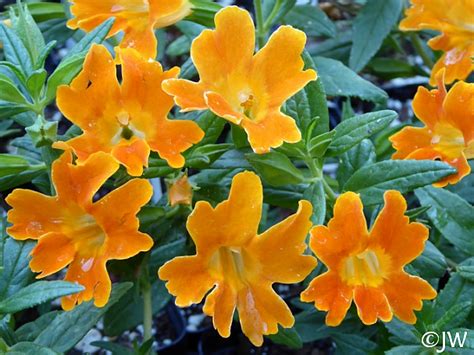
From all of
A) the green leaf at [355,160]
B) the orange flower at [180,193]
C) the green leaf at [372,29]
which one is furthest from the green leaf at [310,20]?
the orange flower at [180,193]

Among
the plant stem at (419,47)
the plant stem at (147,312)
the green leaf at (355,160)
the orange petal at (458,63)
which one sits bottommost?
the plant stem at (147,312)

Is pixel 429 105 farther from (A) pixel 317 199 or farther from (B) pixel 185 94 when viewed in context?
(B) pixel 185 94

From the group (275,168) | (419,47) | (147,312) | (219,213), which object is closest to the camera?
(219,213)

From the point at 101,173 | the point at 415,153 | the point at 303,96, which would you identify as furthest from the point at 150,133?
the point at 415,153

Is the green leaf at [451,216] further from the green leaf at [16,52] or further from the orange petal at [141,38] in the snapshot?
the green leaf at [16,52]

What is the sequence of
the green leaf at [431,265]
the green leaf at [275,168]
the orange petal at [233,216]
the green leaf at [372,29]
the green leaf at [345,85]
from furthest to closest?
the green leaf at [372,29]
the green leaf at [345,85]
the green leaf at [431,265]
the green leaf at [275,168]
the orange petal at [233,216]

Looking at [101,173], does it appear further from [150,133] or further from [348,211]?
[348,211]

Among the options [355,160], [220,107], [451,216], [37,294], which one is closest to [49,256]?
[37,294]
